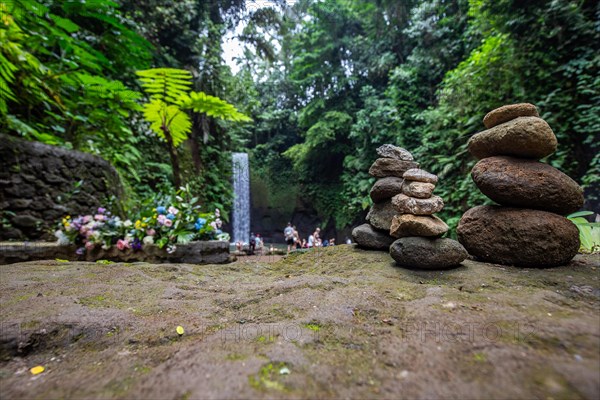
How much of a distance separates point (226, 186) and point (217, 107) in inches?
260

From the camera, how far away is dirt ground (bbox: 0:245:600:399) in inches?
31.1

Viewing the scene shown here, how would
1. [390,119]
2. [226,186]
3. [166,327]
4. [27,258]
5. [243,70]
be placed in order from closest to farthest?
[166,327], [27,258], [390,119], [226,186], [243,70]

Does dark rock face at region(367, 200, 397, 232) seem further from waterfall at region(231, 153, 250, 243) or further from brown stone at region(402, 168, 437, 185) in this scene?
waterfall at region(231, 153, 250, 243)

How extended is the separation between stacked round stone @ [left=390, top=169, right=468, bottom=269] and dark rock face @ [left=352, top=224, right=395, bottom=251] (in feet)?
2.06

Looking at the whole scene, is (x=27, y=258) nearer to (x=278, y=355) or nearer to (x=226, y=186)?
(x=278, y=355)

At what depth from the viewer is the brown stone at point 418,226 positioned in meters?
2.34

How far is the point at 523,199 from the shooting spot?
2.18m

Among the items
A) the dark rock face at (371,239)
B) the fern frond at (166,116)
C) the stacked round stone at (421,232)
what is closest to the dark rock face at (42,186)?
the fern frond at (166,116)

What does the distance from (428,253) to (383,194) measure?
1106mm

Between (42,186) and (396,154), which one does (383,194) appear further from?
(42,186)

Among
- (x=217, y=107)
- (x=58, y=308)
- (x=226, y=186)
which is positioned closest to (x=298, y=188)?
(x=226, y=186)

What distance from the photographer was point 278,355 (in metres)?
0.97

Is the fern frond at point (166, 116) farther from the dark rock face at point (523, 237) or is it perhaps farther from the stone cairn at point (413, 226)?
the dark rock face at point (523, 237)

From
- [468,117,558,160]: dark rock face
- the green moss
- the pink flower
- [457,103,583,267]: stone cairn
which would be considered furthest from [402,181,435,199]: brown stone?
the pink flower
